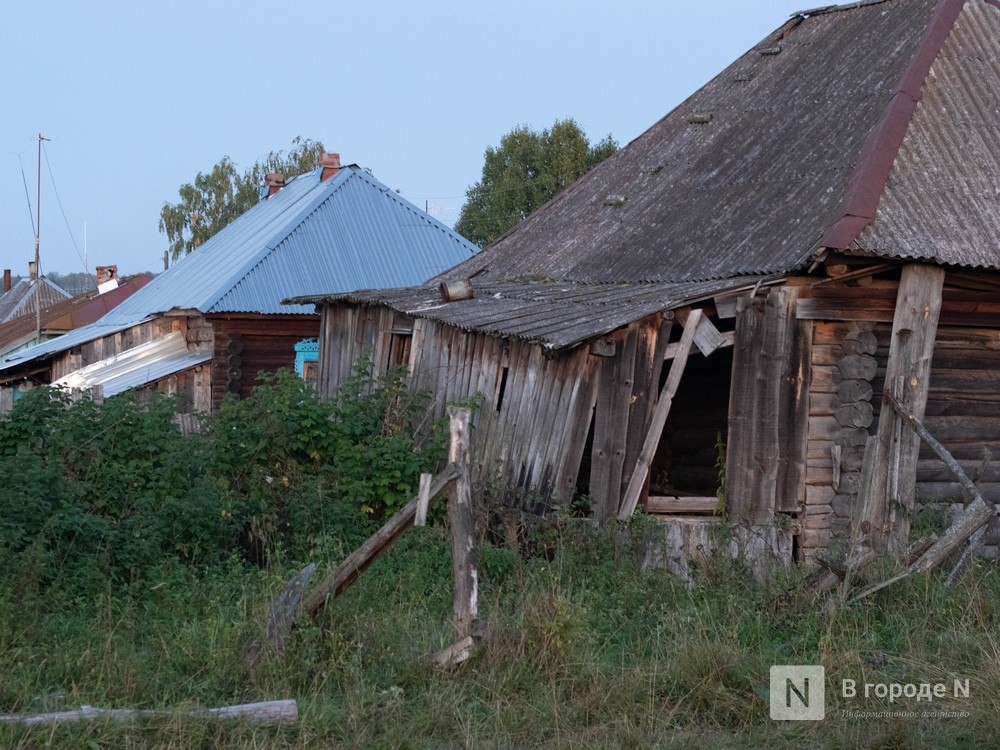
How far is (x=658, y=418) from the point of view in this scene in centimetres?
878

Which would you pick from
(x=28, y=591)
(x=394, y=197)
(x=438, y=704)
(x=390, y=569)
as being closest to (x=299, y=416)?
(x=390, y=569)

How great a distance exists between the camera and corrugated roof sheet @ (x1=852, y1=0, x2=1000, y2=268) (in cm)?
871

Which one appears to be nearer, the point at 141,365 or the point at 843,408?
the point at 843,408

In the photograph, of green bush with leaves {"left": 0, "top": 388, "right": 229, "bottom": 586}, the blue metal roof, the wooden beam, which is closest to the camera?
green bush with leaves {"left": 0, "top": 388, "right": 229, "bottom": 586}

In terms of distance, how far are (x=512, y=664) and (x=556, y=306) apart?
4588 mm

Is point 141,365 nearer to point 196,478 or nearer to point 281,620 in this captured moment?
point 196,478

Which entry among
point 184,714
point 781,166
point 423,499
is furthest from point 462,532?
point 781,166

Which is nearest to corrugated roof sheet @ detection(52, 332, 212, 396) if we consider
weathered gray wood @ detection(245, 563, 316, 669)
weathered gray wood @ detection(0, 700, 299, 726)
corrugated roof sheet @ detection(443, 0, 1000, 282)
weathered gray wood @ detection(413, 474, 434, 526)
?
corrugated roof sheet @ detection(443, 0, 1000, 282)

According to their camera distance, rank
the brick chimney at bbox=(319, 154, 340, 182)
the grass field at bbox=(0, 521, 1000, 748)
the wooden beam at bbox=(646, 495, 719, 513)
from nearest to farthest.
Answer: the grass field at bbox=(0, 521, 1000, 748) → the wooden beam at bbox=(646, 495, 719, 513) → the brick chimney at bbox=(319, 154, 340, 182)

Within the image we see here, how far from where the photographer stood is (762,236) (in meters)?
9.59

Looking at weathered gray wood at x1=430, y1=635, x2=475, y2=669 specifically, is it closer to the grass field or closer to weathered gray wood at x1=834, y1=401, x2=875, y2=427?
the grass field

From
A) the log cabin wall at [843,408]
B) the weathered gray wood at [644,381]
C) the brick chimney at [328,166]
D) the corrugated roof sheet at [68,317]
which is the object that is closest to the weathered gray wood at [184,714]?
the weathered gray wood at [644,381]

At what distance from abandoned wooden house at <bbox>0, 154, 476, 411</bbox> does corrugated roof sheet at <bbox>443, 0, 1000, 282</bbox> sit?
23.3ft

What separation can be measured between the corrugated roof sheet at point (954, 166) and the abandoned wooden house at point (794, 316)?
2cm
